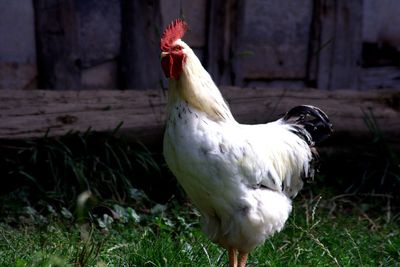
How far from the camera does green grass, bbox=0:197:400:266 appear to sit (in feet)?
14.9

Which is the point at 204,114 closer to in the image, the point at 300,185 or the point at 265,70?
the point at 300,185

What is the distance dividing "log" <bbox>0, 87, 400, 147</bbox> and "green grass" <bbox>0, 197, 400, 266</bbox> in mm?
756

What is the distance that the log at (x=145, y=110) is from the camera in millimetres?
6109

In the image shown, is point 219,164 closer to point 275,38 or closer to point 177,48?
point 177,48

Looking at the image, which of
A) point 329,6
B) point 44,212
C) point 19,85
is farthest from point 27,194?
point 329,6

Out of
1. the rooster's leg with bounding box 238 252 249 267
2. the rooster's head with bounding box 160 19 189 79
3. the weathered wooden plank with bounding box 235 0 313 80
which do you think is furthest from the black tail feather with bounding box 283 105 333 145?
the weathered wooden plank with bounding box 235 0 313 80

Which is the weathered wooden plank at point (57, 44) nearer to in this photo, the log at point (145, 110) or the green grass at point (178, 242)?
the log at point (145, 110)

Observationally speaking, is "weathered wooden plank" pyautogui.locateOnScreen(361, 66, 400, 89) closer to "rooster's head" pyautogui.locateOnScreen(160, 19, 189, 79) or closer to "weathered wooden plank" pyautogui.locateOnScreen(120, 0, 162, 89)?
"weathered wooden plank" pyautogui.locateOnScreen(120, 0, 162, 89)

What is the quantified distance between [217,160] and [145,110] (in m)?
2.46

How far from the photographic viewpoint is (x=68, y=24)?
21.3 feet

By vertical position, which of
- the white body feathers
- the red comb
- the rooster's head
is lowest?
the white body feathers

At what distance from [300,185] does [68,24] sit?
263cm

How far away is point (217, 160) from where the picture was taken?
4.08 metres

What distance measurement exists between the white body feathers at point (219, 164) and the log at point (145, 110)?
6.87 feet
